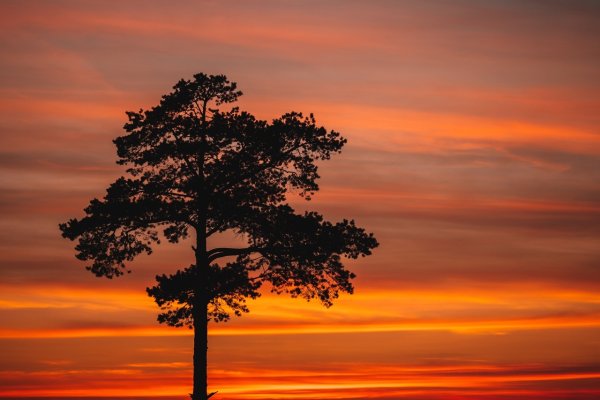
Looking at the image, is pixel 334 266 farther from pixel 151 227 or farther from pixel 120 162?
pixel 120 162

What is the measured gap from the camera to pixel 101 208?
3003 cm

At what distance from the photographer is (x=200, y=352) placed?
29.7 m

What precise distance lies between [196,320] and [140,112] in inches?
321

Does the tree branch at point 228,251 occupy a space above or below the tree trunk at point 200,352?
above

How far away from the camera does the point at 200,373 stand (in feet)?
97.0

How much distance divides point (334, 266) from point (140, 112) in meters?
9.44

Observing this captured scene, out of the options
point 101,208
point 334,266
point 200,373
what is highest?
point 101,208

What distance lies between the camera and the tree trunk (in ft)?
96.6

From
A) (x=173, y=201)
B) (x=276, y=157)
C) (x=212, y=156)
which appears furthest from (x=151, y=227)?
(x=276, y=157)

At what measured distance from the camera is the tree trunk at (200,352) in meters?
29.5

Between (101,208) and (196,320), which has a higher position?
(101,208)

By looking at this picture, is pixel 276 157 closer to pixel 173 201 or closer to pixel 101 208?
pixel 173 201

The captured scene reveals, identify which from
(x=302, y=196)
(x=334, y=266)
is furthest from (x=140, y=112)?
(x=334, y=266)

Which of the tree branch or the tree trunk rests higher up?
the tree branch
